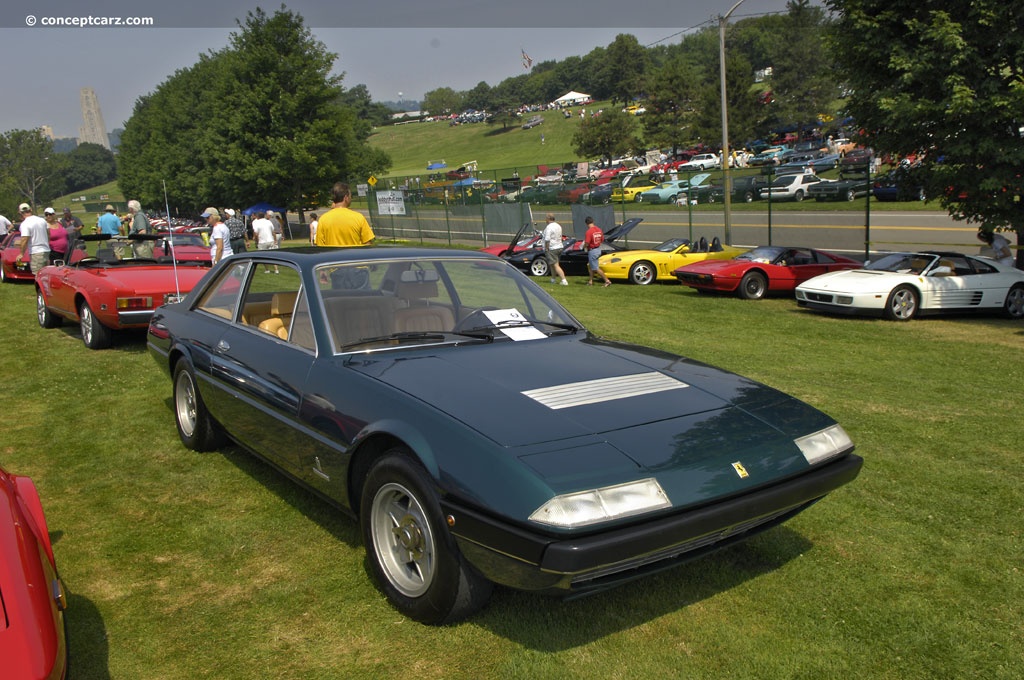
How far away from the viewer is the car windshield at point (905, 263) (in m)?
13.0

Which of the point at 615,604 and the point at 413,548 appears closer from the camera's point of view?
the point at 413,548

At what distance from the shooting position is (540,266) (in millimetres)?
19938

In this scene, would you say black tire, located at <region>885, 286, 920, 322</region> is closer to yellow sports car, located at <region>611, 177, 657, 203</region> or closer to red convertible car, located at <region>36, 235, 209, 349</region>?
red convertible car, located at <region>36, 235, 209, 349</region>

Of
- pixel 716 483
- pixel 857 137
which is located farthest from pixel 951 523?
pixel 857 137

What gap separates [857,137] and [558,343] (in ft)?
42.7

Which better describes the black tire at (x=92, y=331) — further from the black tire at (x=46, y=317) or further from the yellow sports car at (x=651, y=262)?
the yellow sports car at (x=651, y=262)

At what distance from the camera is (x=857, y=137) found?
1495 cm

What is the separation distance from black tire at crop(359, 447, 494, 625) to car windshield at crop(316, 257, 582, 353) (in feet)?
2.86

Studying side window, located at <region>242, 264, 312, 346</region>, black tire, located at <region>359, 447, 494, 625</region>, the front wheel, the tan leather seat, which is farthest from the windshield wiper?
the front wheel

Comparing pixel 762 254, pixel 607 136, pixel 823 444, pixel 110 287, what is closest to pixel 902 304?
pixel 762 254

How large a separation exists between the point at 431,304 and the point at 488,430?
5.08 feet

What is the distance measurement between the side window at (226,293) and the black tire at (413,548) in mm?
2179

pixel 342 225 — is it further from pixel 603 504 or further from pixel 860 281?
pixel 860 281

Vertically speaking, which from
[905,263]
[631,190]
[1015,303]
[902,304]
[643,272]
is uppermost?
[631,190]
